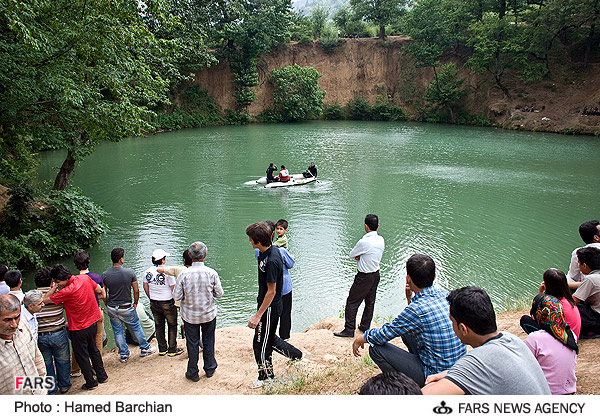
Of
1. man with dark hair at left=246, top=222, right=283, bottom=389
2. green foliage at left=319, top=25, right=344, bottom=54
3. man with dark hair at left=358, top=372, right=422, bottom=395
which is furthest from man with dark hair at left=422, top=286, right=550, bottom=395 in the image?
green foliage at left=319, top=25, right=344, bottom=54

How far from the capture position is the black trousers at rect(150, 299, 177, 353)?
5.12 metres

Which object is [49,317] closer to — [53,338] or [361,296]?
[53,338]

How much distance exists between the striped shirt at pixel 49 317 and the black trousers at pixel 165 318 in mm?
1037

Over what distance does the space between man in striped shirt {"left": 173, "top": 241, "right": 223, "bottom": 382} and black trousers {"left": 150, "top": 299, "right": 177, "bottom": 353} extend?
626mm

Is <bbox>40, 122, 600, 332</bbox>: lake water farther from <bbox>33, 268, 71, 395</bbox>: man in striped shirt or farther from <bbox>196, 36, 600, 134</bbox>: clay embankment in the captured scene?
<bbox>196, 36, 600, 134</bbox>: clay embankment

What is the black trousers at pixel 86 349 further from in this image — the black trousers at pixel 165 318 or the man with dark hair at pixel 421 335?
the man with dark hair at pixel 421 335

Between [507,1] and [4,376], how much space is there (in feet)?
141

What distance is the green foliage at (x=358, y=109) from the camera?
4269 centimetres

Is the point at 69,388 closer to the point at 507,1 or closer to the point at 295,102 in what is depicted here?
the point at 295,102

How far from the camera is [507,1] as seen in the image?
36250 mm

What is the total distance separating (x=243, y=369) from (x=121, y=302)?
5.51 feet

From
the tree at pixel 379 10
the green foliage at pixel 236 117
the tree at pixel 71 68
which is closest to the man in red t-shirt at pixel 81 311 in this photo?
the tree at pixel 71 68

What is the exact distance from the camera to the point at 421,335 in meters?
3.12

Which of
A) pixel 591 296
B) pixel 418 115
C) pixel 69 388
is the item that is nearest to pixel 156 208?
pixel 69 388
